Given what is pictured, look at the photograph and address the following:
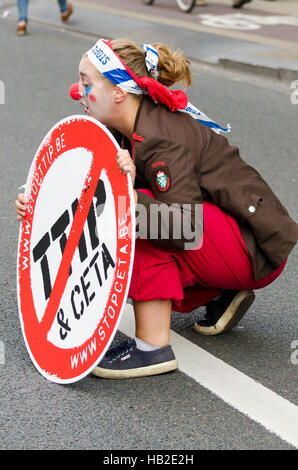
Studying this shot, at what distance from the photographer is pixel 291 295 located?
3.90 m

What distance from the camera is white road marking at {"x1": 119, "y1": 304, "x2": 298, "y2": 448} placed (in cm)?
280

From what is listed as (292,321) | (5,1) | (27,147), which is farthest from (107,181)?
(5,1)

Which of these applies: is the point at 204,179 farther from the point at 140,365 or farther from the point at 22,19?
the point at 22,19

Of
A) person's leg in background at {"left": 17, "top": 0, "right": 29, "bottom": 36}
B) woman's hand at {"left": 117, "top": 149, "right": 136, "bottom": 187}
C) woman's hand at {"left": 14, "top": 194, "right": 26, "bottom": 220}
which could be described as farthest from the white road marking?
person's leg in background at {"left": 17, "top": 0, "right": 29, "bottom": 36}

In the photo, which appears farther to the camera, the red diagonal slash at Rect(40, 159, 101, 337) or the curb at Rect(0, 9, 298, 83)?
the curb at Rect(0, 9, 298, 83)

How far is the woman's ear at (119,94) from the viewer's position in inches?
120

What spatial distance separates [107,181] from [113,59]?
1.46 feet

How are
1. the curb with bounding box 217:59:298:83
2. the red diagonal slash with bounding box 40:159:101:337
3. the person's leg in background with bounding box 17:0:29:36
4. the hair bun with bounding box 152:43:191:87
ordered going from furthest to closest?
the person's leg in background with bounding box 17:0:29:36 → the curb with bounding box 217:59:298:83 → the hair bun with bounding box 152:43:191:87 → the red diagonal slash with bounding box 40:159:101:337

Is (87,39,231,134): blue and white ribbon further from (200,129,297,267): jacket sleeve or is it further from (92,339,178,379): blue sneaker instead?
(92,339,178,379): blue sneaker

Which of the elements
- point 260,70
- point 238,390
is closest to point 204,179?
point 238,390

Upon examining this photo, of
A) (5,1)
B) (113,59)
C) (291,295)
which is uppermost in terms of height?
(113,59)

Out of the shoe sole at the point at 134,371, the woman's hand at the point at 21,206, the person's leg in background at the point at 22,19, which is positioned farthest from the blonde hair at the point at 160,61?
the person's leg in background at the point at 22,19
